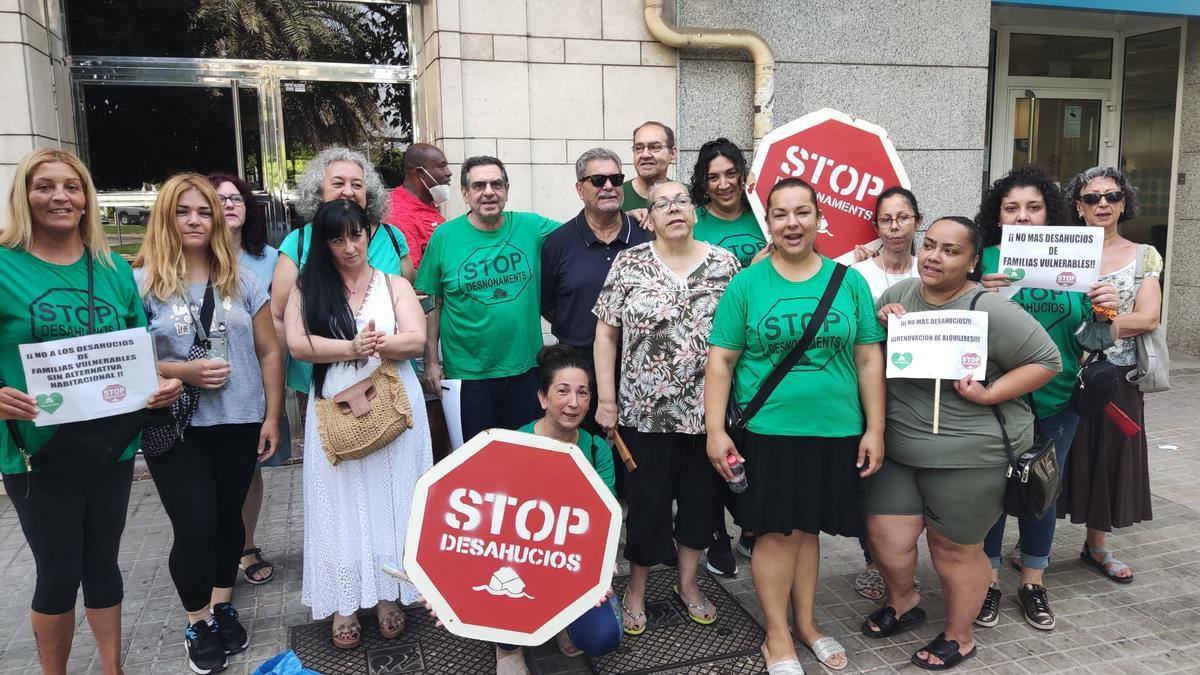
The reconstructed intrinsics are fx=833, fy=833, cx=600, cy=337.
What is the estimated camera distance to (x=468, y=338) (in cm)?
388

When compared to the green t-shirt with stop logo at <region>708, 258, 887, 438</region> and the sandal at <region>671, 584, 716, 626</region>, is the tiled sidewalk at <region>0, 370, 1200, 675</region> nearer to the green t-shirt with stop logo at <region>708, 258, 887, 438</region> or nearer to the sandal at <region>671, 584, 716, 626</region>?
the sandal at <region>671, 584, 716, 626</region>

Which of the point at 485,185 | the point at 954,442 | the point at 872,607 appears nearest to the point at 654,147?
the point at 485,185

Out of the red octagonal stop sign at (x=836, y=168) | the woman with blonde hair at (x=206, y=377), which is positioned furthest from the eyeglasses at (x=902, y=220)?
the woman with blonde hair at (x=206, y=377)

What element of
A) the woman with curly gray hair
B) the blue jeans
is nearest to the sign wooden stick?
the blue jeans

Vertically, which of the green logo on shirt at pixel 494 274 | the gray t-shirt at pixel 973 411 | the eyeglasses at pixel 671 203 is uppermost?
the eyeglasses at pixel 671 203

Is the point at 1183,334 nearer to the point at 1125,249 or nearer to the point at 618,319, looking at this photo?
the point at 1125,249

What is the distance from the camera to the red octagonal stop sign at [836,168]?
401 centimetres

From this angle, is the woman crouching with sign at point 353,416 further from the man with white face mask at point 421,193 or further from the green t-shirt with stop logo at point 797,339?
the green t-shirt with stop logo at point 797,339

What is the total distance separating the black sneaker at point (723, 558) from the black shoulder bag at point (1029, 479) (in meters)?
1.34

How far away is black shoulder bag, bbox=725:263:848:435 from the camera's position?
3064 mm

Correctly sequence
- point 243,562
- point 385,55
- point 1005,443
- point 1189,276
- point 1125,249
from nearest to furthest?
point 1005,443 → point 1125,249 → point 243,562 → point 385,55 → point 1189,276

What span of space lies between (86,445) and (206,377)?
51 centimetres

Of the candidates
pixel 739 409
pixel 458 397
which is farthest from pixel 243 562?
pixel 739 409

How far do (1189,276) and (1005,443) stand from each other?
791cm
